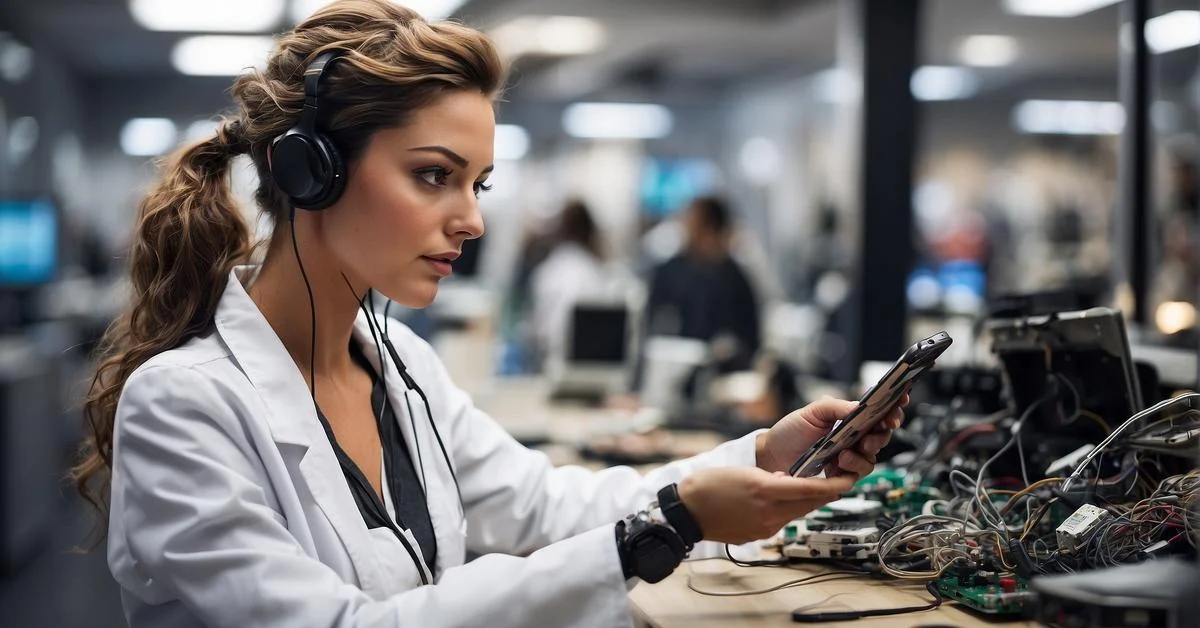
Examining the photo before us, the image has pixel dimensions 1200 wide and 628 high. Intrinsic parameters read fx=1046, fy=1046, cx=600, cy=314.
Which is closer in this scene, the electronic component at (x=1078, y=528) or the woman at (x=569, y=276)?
the electronic component at (x=1078, y=528)

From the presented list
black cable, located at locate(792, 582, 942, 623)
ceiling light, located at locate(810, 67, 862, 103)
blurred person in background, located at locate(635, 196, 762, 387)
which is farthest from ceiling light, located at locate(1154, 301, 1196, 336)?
ceiling light, located at locate(810, 67, 862, 103)

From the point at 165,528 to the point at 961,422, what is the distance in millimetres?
1408

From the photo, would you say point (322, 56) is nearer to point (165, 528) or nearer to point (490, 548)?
point (165, 528)

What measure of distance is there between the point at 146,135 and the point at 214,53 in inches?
152

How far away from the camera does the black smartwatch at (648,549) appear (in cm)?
119

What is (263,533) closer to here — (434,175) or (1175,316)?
(434,175)

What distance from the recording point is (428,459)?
1.63 metres

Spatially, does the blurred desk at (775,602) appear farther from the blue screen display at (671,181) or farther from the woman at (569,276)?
the blue screen display at (671,181)

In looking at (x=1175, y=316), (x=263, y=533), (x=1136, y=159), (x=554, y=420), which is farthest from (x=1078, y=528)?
(x=1136, y=159)

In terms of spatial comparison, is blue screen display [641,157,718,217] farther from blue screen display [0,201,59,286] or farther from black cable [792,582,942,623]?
black cable [792,582,942,623]

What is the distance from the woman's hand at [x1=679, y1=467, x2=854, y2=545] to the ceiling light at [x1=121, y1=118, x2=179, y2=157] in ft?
41.9

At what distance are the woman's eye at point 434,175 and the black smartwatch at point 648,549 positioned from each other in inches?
20.8

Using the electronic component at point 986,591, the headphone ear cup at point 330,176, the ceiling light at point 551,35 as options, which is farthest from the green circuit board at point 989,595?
the ceiling light at point 551,35

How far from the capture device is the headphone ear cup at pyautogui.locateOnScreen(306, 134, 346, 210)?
1360mm
